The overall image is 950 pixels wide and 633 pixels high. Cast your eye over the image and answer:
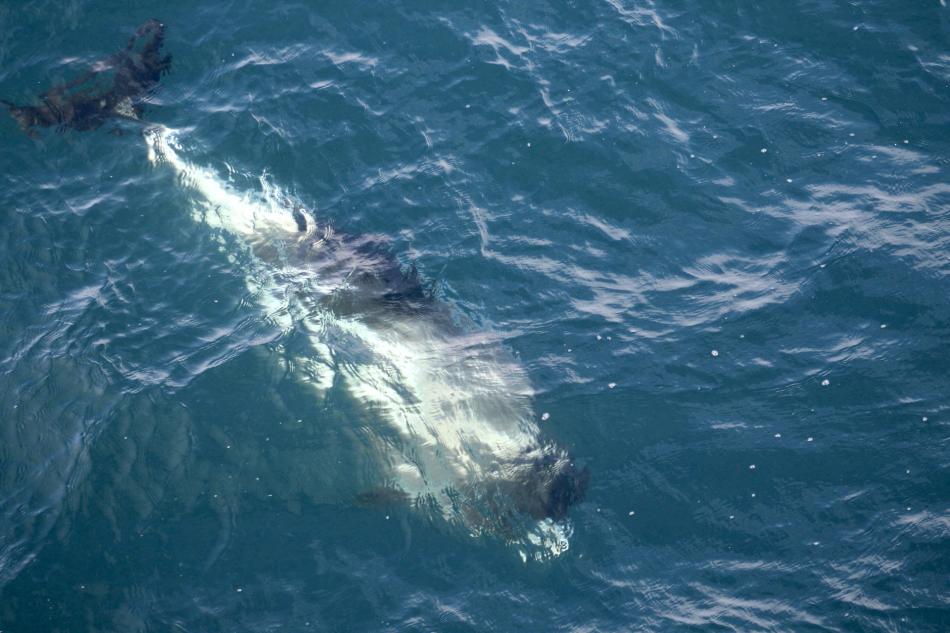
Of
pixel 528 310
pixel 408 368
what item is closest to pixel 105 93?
pixel 408 368

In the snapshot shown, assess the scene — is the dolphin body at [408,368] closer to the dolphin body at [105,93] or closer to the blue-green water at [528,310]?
the blue-green water at [528,310]

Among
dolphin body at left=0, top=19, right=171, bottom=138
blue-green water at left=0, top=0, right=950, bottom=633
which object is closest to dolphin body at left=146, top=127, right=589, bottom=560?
blue-green water at left=0, top=0, right=950, bottom=633

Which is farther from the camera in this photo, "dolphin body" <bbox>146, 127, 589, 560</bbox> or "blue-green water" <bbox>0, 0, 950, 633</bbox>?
"dolphin body" <bbox>146, 127, 589, 560</bbox>

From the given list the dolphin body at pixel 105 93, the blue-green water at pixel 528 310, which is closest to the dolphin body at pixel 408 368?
the blue-green water at pixel 528 310

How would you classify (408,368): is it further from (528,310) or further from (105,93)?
(105,93)

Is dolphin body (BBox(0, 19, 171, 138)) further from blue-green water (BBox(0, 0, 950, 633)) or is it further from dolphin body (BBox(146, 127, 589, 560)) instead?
dolphin body (BBox(146, 127, 589, 560))

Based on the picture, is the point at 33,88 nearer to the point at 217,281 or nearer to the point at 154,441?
the point at 217,281
